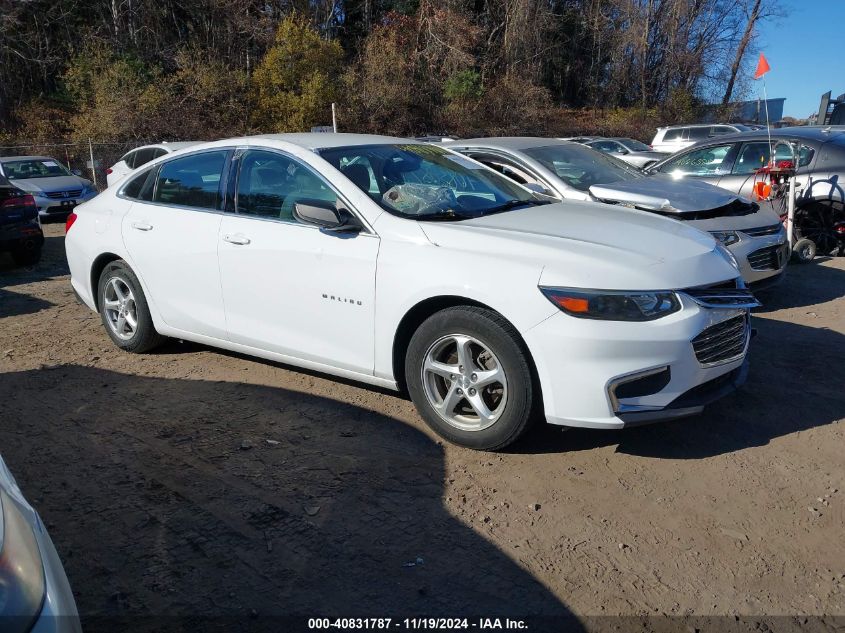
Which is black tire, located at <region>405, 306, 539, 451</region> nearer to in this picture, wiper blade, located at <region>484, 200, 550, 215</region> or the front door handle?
wiper blade, located at <region>484, 200, 550, 215</region>

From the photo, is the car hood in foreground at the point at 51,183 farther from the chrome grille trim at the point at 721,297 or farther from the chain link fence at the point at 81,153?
the chrome grille trim at the point at 721,297

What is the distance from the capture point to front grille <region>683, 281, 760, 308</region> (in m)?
3.78

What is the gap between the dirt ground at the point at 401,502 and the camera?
2.85 metres

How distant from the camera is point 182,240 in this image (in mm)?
5062

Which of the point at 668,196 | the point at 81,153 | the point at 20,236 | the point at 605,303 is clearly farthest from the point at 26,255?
the point at 81,153

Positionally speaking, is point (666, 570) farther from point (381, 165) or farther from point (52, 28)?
point (52, 28)

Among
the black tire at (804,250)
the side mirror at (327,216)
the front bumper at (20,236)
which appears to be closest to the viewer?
the side mirror at (327,216)

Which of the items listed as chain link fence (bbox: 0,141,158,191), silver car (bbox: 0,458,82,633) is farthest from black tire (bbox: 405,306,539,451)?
chain link fence (bbox: 0,141,158,191)

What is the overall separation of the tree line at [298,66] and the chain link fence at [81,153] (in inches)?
164

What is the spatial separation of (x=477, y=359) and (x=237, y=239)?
6.09ft

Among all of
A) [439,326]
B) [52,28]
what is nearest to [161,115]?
[52,28]

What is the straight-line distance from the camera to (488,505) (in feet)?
11.4

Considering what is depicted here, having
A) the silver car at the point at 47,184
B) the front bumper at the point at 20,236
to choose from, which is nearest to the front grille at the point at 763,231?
the front bumper at the point at 20,236

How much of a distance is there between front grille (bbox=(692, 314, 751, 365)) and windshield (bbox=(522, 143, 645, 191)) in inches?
127
